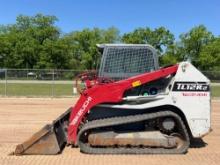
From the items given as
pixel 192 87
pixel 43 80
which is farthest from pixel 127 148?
pixel 43 80

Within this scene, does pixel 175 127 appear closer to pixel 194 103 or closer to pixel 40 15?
pixel 194 103

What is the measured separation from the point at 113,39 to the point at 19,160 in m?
82.8

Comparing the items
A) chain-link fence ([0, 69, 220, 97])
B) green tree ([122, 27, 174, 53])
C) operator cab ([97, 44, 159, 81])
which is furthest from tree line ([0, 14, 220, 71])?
operator cab ([97, 44, 159, 81])

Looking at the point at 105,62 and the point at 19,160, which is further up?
the point at 105,62

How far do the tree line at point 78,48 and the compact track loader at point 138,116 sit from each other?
5783 cm

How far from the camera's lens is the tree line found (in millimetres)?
70062

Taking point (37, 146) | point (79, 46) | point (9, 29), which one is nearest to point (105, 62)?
point (37, 146)

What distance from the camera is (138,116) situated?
31.9ft

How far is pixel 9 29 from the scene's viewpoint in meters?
86.8

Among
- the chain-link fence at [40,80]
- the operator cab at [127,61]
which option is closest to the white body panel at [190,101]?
the operator cab at [127,61]

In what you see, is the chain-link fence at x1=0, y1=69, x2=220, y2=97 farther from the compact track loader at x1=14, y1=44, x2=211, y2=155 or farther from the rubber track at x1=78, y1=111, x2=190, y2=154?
the rubber track at x1=78, y1=111, x2=190, y2=154

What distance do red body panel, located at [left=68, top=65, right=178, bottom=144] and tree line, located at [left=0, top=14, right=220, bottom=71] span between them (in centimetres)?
5798

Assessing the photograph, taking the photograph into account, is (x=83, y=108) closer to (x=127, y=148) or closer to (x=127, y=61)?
(x=127, y=148)

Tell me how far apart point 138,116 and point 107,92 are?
30.2 inches
